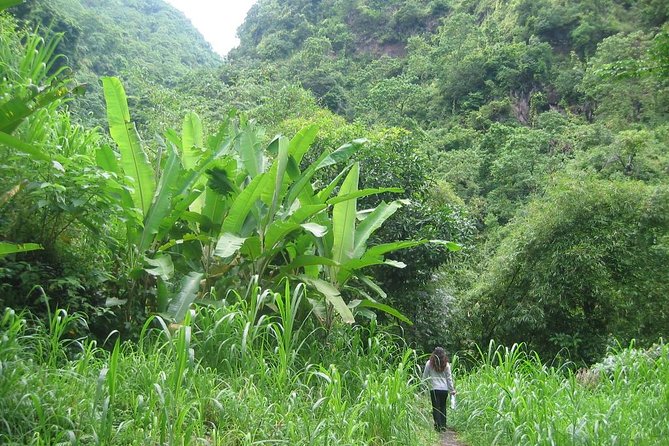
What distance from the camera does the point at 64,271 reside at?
3957 mm

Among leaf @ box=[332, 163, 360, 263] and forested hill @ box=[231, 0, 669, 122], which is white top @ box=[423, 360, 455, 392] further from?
forested hill @ box=[231, 0, 669, 122]

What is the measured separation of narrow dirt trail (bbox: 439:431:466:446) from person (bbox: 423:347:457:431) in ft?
0.24

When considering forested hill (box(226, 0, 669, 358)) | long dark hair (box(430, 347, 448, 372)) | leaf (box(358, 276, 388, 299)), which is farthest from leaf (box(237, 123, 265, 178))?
forested hill (box(226, 0, 669, 358))

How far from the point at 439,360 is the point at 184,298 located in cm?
239

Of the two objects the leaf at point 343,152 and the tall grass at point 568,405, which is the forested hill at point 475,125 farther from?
the tall grass at point 568,405

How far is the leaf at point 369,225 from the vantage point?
5477 mm

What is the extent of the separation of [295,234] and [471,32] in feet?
133

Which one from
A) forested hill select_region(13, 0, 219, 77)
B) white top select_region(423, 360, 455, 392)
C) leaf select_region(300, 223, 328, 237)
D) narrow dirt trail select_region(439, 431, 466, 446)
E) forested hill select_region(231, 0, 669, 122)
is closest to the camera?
leaf select_region(300, 223, 328, 237)

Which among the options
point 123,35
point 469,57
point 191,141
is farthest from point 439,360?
point 123,35

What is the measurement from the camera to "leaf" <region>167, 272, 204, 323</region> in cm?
423

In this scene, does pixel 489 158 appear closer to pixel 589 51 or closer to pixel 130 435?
pixel 589 51

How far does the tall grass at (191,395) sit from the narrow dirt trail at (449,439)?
1.91 feet

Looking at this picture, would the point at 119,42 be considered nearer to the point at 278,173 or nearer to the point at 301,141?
the point at 301,141

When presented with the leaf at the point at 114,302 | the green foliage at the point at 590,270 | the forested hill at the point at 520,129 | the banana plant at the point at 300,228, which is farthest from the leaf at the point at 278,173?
the green foliage at the point at 590,270
